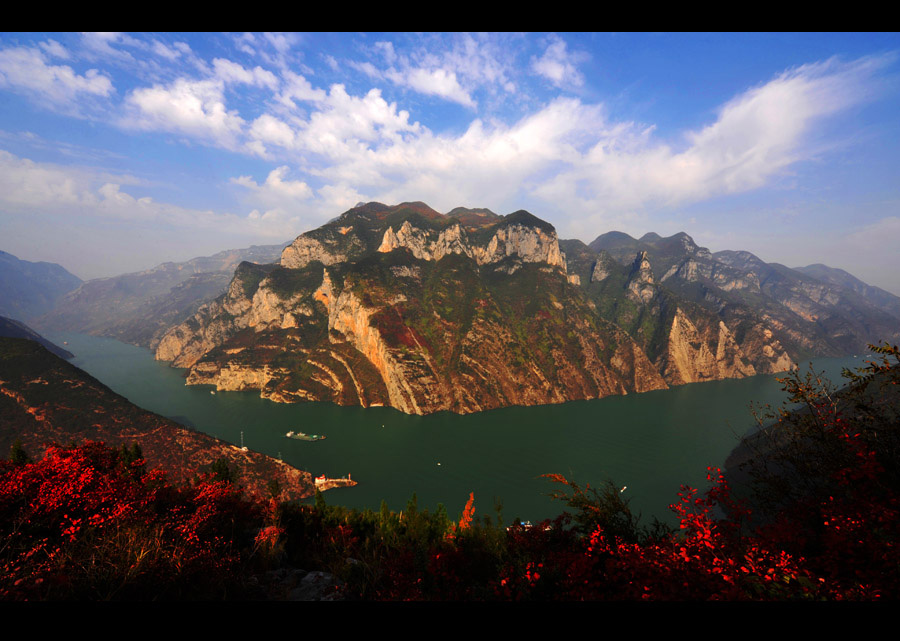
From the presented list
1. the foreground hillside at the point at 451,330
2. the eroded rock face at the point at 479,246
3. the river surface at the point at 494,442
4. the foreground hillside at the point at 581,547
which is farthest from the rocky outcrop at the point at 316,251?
the foreground hillside at the point at 581,547

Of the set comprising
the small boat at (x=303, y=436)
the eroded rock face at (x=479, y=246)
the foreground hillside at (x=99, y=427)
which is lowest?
the small boat at (x=303, y=436)

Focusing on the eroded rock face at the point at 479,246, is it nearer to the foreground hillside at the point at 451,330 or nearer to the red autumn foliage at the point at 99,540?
the foreground hillside at the point at 451,330

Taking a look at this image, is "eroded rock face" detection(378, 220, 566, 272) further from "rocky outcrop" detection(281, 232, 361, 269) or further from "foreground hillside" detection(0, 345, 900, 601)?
"foreground hillside" detection(0, 345, 900, 601)

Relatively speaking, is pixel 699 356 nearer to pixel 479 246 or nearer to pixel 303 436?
pixel 479 246

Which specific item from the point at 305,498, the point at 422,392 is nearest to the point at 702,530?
the point at 305,498
